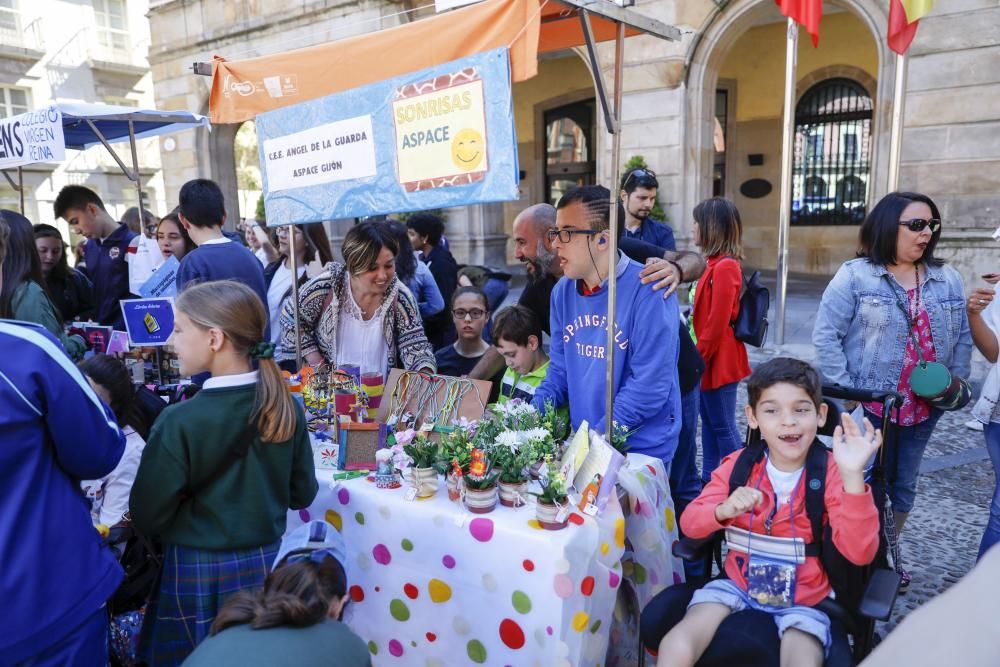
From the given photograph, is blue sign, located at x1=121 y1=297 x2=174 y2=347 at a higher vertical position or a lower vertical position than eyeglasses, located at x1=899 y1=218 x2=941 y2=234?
→ lower

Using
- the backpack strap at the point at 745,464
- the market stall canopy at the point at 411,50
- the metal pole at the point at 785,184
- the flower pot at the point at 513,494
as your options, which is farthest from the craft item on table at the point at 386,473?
the metal pole at the point at 785,184

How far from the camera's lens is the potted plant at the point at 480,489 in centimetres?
219

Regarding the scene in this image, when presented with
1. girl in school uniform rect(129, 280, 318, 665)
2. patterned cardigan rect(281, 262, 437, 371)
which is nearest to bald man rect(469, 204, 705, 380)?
patterned cardigan rect(281, 262, 437, 371)

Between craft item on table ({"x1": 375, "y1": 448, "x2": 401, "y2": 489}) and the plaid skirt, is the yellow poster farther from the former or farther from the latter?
the plaid skirt

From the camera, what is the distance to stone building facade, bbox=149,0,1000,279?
786cm

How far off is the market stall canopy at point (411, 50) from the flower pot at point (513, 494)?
132cm

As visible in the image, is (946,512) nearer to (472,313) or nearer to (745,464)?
(745,464)

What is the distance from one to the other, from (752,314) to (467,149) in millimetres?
2645

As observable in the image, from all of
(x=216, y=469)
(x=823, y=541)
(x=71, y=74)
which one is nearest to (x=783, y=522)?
(x=823, y=541)

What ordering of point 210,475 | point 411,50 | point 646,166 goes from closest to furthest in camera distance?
point 210,475 < point 411,50 < point 646,166

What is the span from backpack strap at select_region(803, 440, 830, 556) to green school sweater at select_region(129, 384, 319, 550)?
1674mm

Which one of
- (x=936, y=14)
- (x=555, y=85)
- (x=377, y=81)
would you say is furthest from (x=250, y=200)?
(x=377, y=81)

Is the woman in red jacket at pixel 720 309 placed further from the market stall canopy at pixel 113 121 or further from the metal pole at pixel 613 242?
the market stall canopy at pixel 113 121

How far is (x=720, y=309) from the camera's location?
13.6 feet
